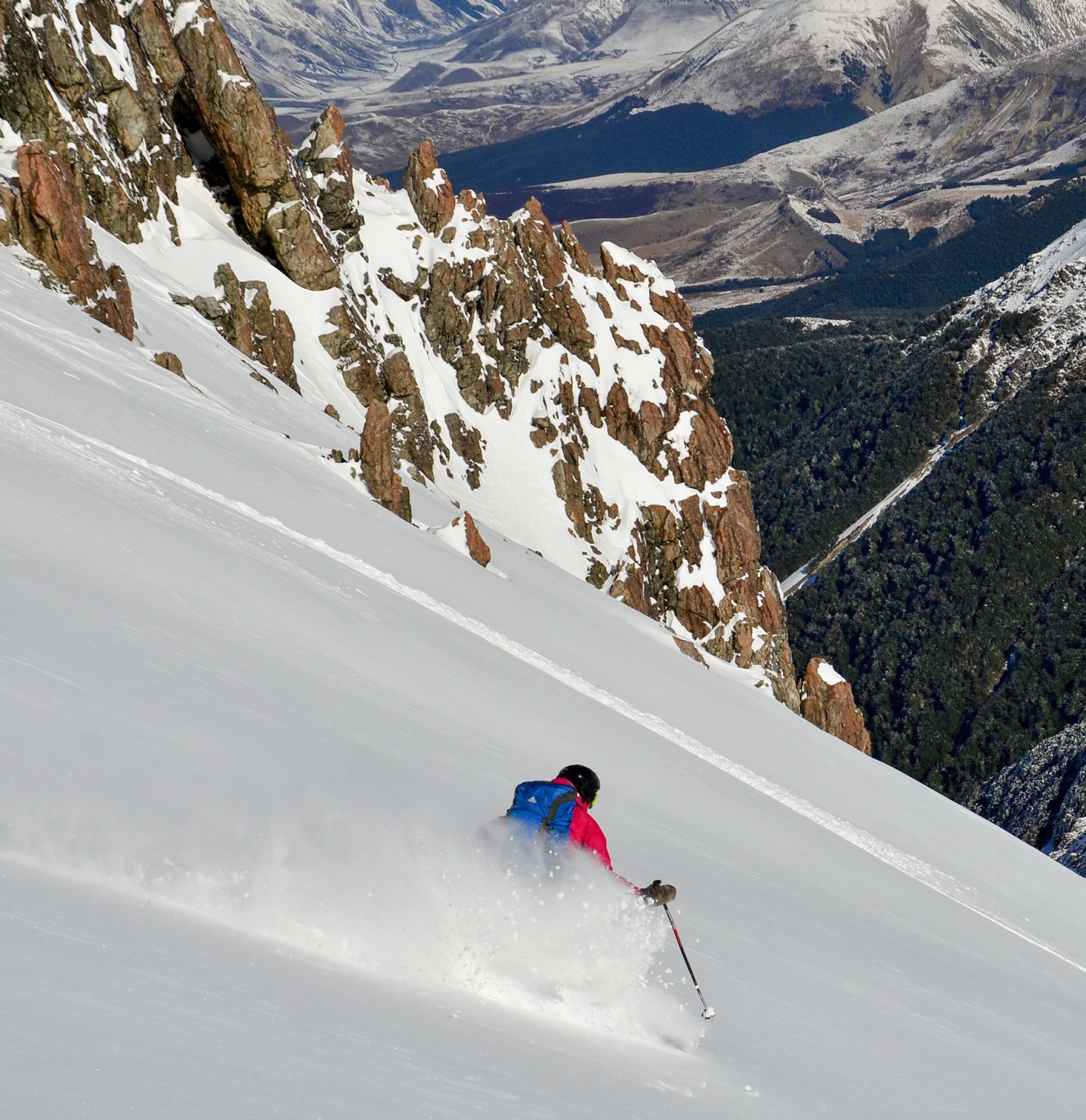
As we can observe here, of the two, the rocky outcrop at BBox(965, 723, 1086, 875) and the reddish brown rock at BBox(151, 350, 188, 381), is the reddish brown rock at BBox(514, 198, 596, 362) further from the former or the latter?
the reddish brown rock at BBox(151, 350, 188, 381)

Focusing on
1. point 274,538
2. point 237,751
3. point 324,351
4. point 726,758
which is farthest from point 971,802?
point 237,751

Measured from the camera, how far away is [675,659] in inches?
1282

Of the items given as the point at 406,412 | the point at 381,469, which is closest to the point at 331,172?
the point at 406,412

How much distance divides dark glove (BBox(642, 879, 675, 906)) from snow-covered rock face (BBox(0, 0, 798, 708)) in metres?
23.6

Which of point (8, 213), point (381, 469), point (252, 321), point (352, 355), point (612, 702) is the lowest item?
point (352, 355)

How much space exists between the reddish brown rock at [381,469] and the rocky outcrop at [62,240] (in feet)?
22.8

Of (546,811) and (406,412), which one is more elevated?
(546,811)

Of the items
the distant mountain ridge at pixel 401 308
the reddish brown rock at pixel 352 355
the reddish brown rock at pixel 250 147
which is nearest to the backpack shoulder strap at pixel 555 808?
the distant mountain ridge at pixel 401 308

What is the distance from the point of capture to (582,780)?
7945 mm

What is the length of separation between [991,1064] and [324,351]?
48.8 meters

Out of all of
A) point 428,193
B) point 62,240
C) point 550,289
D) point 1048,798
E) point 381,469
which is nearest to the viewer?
point 62,240

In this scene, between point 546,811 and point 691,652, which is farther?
point 691,652

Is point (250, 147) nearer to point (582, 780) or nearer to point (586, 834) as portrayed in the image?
point (582, 780)

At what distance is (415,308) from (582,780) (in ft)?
216
